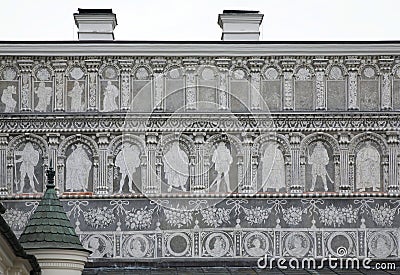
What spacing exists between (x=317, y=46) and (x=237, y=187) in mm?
3116

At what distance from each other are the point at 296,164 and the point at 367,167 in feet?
4.47

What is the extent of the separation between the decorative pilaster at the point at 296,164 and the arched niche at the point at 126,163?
282 cm

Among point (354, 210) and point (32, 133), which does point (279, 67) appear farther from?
point (32, 133)

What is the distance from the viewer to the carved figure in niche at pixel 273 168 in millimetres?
25344

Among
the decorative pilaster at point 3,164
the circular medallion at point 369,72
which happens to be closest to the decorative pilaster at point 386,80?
the circular medallion at point 369,72

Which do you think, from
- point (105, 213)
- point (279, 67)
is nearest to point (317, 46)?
point (279, 67)

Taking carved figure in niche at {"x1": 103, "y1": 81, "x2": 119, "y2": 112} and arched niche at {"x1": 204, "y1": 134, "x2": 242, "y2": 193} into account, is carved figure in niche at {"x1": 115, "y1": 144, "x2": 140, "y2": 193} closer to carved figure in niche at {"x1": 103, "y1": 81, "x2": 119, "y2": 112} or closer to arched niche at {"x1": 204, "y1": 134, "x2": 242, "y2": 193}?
carved figure in niche at {"x1": 103, "y1": 81, "x2": 119, "y2": 112}

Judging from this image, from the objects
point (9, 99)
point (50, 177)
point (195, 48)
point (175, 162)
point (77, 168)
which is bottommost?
point (50, 177)

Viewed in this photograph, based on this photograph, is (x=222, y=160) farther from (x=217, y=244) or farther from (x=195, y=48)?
(x=195, y=48)

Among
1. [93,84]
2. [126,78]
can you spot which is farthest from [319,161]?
[93,84]

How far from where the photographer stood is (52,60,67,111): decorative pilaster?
25.3m

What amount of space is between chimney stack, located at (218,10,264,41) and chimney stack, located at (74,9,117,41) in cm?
215

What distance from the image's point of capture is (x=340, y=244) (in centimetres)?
2512

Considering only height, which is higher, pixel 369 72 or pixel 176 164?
pixel 369 72
